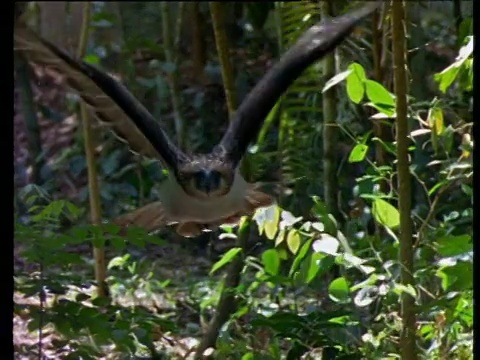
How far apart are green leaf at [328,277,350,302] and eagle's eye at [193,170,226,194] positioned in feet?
1.27

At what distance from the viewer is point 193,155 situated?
2020mm

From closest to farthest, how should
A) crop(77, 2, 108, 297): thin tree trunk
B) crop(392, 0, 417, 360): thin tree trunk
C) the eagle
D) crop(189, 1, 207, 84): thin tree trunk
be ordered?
the eagle < crop(392, 0, 417, 360): thin tree trunk < crop(77, 2, 108, 297): thin tree trunk < crop(189, 1, 207, 84): thin tree trunk

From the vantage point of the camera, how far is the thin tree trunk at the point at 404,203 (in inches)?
63.5

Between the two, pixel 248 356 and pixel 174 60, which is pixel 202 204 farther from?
pixel 174 60

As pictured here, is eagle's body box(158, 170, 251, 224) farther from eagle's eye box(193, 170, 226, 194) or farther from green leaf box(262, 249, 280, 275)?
green leaf box(262, 249, 280, 275)

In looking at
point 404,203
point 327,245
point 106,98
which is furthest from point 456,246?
point 106,98

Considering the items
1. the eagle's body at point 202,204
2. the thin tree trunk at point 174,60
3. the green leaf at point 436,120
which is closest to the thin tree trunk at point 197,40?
the thin tree trunk at point 174,60

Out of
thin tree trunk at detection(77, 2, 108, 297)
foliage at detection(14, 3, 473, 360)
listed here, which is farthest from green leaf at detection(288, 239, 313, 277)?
thin tree trunk at detection(77, 2, 108, 297)

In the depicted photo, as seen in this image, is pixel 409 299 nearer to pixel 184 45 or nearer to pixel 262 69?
pixel 262 69

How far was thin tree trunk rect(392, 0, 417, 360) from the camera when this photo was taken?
A: 63.5 inches

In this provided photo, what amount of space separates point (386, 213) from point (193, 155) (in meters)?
0.54

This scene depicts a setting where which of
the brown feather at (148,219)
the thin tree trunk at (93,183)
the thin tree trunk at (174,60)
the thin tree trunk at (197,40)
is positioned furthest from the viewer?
the thin tree trunk at (197,40)

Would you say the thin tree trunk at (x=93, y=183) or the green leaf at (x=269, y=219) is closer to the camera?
the green leaf at (x=269, y=219)

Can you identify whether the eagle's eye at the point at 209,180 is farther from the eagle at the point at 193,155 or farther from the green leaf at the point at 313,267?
the green leaf at the point at 313,267
